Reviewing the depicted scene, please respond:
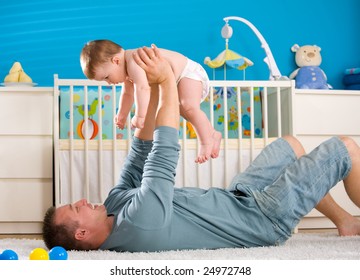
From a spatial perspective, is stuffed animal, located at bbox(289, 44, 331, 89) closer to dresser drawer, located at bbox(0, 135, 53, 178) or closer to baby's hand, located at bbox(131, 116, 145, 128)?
dresser drawer, located at bbox(0, 135, 53, 178)

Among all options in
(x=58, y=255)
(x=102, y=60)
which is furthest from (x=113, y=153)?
(x=58, y=255)

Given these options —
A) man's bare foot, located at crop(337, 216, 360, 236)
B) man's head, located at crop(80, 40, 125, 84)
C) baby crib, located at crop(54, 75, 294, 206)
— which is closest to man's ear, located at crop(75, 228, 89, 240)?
man's head, located at crop(80, 40, 125, 84)

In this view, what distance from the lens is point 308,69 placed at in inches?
136

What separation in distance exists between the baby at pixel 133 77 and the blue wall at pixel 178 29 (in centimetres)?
175

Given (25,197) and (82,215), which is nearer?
(82,215)

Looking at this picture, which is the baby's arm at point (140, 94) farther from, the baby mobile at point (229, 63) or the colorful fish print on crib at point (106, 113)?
the baby mobile at point (229, 63)

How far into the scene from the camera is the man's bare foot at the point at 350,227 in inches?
88.2

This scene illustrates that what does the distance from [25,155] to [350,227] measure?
62.0 inches

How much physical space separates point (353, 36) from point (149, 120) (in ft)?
7.69

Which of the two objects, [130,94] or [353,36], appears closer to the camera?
[130,94]

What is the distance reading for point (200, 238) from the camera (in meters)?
1.83

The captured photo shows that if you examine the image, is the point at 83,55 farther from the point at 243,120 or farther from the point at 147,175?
the point at 243,120

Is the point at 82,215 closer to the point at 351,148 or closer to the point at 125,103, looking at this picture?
the point at 125,103
